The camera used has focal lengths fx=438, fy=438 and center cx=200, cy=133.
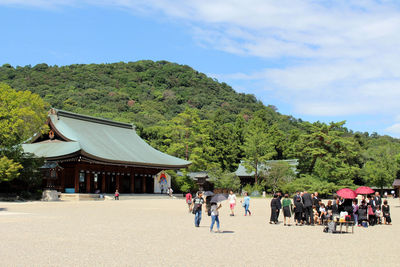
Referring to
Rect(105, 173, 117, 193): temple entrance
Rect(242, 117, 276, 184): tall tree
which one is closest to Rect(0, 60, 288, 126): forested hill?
Rect(242, 117, 276, 184): tall tree

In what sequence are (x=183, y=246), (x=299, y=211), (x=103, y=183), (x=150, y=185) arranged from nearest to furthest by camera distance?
1. (x=183, y=246)
2. (x=299, y=211)
3. (x=103, y=183)
4. (x=150, y=185)

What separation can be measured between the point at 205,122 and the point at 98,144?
18175mm

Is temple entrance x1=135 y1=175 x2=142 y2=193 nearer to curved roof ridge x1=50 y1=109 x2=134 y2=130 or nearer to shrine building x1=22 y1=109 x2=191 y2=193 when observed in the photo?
shrine building x1=22 y1=109 x2=191 y2=193

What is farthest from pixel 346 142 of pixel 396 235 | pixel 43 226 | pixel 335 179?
pixel 43 226

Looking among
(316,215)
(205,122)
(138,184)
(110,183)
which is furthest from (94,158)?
(316,215)

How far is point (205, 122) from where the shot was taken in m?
57.0

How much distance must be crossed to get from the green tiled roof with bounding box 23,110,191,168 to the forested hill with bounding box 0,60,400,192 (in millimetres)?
6221

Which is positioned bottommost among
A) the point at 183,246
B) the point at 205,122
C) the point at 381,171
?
the point at 183,246

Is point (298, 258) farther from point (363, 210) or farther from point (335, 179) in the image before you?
point (335, 179)

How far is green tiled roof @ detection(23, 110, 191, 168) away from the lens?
127 ft

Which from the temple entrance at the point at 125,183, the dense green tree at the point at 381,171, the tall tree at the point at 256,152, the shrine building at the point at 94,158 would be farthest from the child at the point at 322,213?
the dense green tree at the point at 381,171

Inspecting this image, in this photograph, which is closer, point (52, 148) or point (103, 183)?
point (52, 148)

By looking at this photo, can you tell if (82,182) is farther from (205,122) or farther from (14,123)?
(205,122)

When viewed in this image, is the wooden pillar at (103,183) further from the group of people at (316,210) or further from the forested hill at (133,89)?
the forested hill at (133,89)
